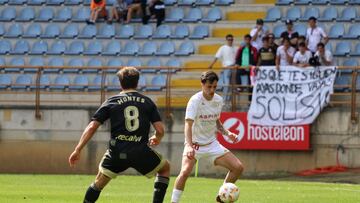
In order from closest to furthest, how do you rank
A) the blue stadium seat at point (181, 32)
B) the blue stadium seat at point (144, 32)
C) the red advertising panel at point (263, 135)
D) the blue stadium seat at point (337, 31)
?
the red advertising panel at point (263, 135) < the blue stadium seat at point (337, 31) < the blue stadium seat at point (181, 32) < the blue stadium seat at point (144, 32)

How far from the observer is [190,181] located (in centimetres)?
2448

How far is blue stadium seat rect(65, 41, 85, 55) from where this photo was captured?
32031 millimetres

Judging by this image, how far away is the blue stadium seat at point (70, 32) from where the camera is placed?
107 ft

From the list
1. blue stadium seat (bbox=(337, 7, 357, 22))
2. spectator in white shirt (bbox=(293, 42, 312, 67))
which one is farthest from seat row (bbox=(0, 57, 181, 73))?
blue stadium seat (bbox=(337, 7, 357, 22))

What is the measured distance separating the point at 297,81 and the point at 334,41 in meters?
2.45

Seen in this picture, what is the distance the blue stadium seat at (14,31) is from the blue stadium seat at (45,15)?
602 mm

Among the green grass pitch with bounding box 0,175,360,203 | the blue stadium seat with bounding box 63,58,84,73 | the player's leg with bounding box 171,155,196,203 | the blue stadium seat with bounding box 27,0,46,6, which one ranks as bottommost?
the green grass pitch with bounding box 0,175,360,203

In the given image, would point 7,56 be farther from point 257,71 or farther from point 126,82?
point 126,82

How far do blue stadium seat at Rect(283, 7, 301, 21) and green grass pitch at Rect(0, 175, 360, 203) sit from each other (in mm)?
7004

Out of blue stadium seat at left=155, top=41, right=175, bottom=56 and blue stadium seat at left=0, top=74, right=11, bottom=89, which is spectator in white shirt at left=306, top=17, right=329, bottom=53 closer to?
blue stadium seat at left=155, top=41, right=175, bottom=56

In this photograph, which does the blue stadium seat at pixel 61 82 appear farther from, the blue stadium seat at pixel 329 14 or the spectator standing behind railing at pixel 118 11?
the blue stadium seat at pixel 329 14

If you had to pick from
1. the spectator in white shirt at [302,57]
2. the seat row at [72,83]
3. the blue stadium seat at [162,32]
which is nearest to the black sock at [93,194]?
the spectator in white shirt at [302,57]

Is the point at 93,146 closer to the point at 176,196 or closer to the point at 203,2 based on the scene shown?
the point at 203,2

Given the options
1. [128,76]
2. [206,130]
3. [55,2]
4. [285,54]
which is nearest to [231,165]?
[206,130]
